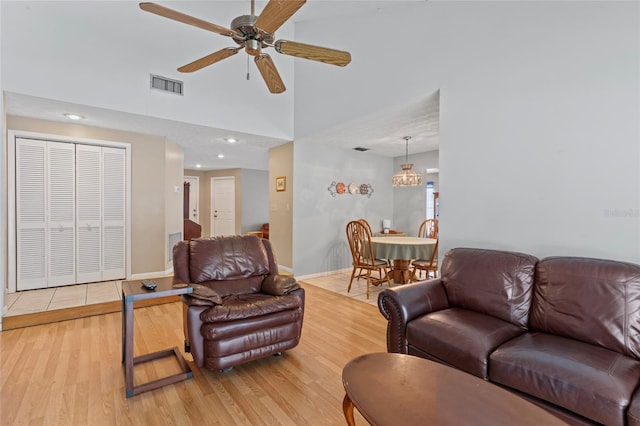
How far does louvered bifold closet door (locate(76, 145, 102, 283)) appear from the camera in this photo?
423 centimetres

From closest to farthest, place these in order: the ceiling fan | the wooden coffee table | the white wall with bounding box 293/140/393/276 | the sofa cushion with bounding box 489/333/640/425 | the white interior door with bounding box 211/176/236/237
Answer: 1. the wooden coffee table
2. the sofa cushion with bounding box 489/333/640/425
3. the ceiling fan
4. the white wall with bounding box 293/140/393/276
5. the white interior door with bounding box 211/176/236/237

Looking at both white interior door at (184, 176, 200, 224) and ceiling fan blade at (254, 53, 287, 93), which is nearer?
ceiling fan blade at (254, 53, 287, 93)

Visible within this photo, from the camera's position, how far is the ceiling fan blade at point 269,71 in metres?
2.27

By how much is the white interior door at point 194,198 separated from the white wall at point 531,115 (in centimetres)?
722

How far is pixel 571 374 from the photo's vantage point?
136 cm

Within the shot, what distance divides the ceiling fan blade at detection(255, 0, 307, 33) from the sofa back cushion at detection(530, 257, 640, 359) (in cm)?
225

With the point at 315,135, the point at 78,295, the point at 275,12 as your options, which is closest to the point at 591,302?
the point at 275,12

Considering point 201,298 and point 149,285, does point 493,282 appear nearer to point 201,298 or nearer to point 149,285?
point 201,298

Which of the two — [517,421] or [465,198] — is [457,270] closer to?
[465,198]

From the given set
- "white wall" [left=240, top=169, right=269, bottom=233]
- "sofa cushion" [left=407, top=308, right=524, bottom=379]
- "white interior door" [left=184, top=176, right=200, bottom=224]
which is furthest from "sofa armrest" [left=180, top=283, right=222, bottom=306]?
"white interior door" [left=184, top=176, right=200, bottom=224]

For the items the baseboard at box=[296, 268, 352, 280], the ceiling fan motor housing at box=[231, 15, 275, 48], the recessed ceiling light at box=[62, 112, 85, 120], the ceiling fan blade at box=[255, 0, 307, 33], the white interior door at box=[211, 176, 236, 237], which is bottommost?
the baseboard at box=[296, 268, 352, 280]

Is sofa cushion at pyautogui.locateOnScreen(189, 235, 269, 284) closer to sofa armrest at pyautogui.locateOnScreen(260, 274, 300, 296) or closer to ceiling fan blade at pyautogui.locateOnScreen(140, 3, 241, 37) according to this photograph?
sofa armrest at pyautogui.locateOnScreen(260, 274, 300, 296)

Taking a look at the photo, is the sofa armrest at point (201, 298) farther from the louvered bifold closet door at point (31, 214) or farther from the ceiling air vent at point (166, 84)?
the louvered bifold closet door at point (31, 214)

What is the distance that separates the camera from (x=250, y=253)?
2762 mm
